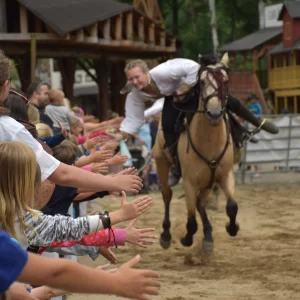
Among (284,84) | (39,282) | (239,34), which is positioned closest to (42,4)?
(39,282)

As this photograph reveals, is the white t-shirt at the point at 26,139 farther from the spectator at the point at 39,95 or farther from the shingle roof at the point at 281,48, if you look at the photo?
the shingle roof at the point at 281,48

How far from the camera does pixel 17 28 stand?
64.2 feet

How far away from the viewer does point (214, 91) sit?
389 inches

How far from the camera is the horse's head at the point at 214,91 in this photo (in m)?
9.82

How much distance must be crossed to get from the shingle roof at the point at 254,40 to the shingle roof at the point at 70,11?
107 feet

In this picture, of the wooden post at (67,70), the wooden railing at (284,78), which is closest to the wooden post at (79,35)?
the wooden post at (67,70)

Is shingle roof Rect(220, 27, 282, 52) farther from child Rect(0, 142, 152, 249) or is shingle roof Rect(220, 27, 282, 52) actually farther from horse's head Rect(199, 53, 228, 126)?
child Rect(0, 142, 152, 249)

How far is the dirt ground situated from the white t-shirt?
294 cm

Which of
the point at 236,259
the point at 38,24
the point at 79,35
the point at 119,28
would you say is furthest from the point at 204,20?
the point at 236,259

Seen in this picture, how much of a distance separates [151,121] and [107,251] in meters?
14.9

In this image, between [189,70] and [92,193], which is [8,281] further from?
[189,70]

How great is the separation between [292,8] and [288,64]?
122 inches

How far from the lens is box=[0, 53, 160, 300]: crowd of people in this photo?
10.5 feet

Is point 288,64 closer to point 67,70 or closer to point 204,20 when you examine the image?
point 204,20
